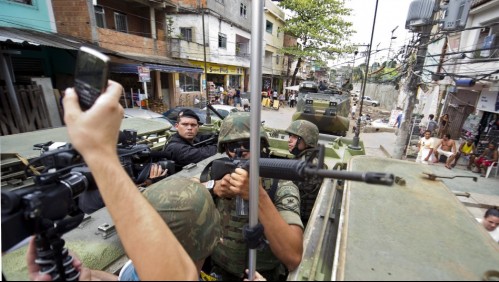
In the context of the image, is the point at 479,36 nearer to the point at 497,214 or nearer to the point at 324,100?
the point at 324,100

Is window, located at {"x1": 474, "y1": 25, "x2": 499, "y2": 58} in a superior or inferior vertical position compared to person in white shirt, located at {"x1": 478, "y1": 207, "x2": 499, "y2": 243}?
superior

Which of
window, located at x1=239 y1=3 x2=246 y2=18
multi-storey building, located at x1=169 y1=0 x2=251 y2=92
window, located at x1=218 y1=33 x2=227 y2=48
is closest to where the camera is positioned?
multi-storey building, located at x1=169 y1=0 x2=251 y2=92

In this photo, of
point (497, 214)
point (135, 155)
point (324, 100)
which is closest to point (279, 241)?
point (135, 155)

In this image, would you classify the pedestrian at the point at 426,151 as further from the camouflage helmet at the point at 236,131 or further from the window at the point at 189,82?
the window at the point at 189,82

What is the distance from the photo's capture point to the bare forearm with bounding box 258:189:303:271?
150 cm

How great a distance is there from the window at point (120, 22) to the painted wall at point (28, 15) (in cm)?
448

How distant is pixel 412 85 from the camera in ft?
24.7

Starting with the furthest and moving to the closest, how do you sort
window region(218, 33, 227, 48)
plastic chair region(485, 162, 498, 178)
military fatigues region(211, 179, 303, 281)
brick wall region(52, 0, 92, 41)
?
window region(218, 33, 227, 48) < brick wall region(52, 0, 92, 41) < plastic chair region(485, 162, 498, 178) < military fatigues region(211, 179, 303, 281)

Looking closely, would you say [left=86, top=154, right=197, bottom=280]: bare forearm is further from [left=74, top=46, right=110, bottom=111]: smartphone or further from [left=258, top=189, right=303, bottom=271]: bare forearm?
[left=258, top=189, right=303, bottom=271]: bare forearm

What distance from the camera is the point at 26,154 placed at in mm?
2139

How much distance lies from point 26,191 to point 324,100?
32.1ft

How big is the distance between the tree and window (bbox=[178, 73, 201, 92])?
10.2 meters

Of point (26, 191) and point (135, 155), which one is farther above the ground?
point (26, 191)

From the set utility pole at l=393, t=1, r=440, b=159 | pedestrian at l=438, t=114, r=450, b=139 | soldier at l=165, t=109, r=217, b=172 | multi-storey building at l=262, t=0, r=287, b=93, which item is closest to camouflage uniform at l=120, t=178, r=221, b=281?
soldier at l=165, t=109, r=217, b=172
